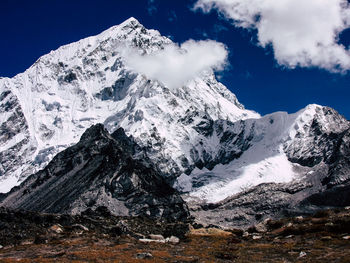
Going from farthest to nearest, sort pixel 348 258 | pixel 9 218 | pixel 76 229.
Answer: pixel 9 218
pixel 76 229
pixel 348 258

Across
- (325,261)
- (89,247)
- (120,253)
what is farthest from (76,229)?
(325,261)

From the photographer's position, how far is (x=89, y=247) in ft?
165

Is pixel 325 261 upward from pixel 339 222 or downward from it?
downward

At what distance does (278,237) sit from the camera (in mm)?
50250

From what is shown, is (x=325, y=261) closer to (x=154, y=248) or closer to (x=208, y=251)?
(x=208, y=251)

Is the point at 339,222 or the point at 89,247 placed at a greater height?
the point at 339,222

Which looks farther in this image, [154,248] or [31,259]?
[154,248]

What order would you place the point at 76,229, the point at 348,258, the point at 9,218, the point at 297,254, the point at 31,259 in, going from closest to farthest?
the point at 348,258 < the point at 297,254 < the point at 31,259 < the point at 76,229 < the point at 9,218

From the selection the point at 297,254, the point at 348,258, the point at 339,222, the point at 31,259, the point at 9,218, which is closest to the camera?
the point at 348,258

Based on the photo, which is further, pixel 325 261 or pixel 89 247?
pixel 89 247

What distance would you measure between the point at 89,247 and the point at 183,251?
11666mm

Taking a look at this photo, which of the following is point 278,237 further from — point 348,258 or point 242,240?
point 348,258

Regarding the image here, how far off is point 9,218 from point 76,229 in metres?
35.8

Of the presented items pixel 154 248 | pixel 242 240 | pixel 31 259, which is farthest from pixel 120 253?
pixel 242 240
